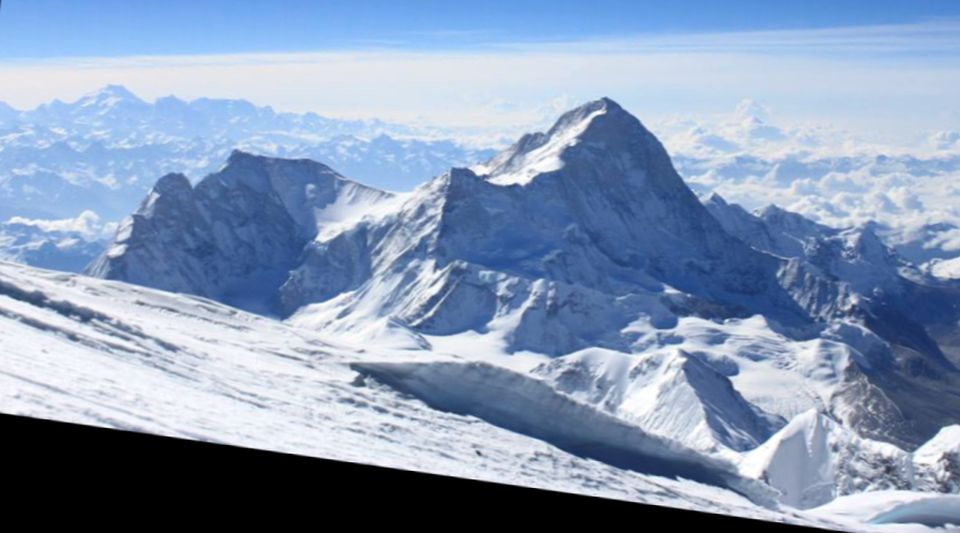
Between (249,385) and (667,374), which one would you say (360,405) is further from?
(667,374)

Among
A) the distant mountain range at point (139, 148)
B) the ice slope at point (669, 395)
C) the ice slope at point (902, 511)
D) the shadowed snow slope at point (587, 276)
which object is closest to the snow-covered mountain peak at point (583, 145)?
the shadowed snow slope at point (587, 276)

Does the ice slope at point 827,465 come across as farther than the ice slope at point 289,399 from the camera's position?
Yes

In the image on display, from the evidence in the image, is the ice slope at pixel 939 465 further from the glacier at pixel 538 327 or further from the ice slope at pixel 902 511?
the ice slope at pixel 902 511

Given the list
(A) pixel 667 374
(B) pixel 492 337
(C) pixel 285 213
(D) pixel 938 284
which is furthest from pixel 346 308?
(D) pixel 938 284

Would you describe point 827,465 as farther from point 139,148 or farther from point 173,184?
point 173,184

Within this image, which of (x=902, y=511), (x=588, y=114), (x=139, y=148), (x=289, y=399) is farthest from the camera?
(x=588, y=114)

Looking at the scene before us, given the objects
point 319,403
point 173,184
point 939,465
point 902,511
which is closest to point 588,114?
point 173,184

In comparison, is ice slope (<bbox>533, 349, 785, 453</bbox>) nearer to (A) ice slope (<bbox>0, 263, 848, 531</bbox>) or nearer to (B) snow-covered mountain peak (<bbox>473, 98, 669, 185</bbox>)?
(B) snow-covered mountain peak (<bbox>473, 98, 669, 185</bbox>)

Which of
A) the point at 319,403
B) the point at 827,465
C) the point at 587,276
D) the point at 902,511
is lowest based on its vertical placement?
the point at 827,465

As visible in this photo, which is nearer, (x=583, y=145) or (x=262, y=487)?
(x=262, y=487)
